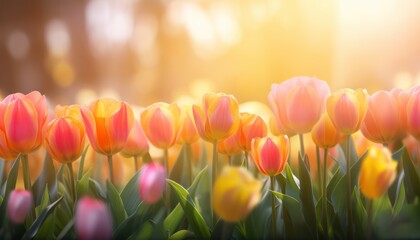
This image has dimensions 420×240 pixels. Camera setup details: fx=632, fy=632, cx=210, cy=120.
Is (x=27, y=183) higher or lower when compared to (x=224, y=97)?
lower

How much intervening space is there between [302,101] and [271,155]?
12 centimetres

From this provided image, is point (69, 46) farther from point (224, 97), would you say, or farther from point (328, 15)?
point (224, 97)

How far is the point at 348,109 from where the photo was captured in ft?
2.95

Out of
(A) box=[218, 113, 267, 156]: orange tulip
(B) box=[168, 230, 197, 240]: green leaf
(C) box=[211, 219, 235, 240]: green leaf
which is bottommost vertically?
(B) box=[168, 230, 197, 240]: green leaf

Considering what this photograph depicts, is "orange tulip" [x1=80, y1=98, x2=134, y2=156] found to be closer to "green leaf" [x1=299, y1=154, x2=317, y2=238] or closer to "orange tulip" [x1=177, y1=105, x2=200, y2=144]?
"orange tulip" [x1=177, y1=105, x2=200, y2=144]

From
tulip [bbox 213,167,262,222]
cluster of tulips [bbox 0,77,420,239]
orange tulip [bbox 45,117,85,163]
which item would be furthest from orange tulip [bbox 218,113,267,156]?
tulip [bbox 213,167,262,222]

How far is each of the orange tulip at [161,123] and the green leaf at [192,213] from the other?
0.17 m

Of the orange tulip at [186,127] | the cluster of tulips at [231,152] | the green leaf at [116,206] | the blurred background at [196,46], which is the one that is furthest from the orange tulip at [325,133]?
the blurred background at [196,46]

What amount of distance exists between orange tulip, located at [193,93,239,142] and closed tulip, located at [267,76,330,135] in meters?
0.07

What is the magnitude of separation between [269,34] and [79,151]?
5.87m

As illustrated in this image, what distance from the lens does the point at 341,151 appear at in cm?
122

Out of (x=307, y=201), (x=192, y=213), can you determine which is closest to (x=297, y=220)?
(x=307, y=201)

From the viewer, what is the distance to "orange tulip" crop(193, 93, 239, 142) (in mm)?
948

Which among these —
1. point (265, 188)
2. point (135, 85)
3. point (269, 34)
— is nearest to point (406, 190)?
point (265, 188)
